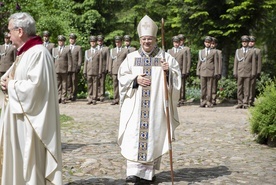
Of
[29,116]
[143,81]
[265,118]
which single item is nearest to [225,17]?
[265,118]

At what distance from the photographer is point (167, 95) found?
6.65 m

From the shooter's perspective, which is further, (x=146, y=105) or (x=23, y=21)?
(x=146, y=105)

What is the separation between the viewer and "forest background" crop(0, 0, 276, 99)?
19906 mm

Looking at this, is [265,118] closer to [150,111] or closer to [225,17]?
[150,111]

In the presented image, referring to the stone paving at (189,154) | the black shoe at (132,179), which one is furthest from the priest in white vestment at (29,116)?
the black shoe at (132,179)

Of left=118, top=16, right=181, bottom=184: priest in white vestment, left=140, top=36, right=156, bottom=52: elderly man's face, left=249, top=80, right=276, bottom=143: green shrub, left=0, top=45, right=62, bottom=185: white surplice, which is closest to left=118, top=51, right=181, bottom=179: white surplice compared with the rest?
left=118, top=16, right=181, bottom=184: priest in white vestment

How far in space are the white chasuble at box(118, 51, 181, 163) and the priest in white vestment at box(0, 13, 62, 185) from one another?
170cm

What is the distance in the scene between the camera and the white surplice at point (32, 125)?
505cm

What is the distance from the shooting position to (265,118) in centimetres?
923

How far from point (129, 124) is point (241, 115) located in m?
7.73

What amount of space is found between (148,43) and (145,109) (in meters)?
0.90

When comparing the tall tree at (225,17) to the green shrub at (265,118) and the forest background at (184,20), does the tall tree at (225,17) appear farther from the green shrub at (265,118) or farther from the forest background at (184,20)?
the green shrub at (265,118)

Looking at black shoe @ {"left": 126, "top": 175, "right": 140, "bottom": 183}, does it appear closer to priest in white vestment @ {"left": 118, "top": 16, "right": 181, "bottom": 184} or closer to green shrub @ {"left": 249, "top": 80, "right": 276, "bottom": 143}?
priest in white vestment @ {"left": 118, "top": 16, "right": 181, "bottom": 184}

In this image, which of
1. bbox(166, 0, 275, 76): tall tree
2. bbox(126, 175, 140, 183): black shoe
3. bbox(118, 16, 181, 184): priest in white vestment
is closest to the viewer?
bbox(126, 175, 140, 183): black shoe
